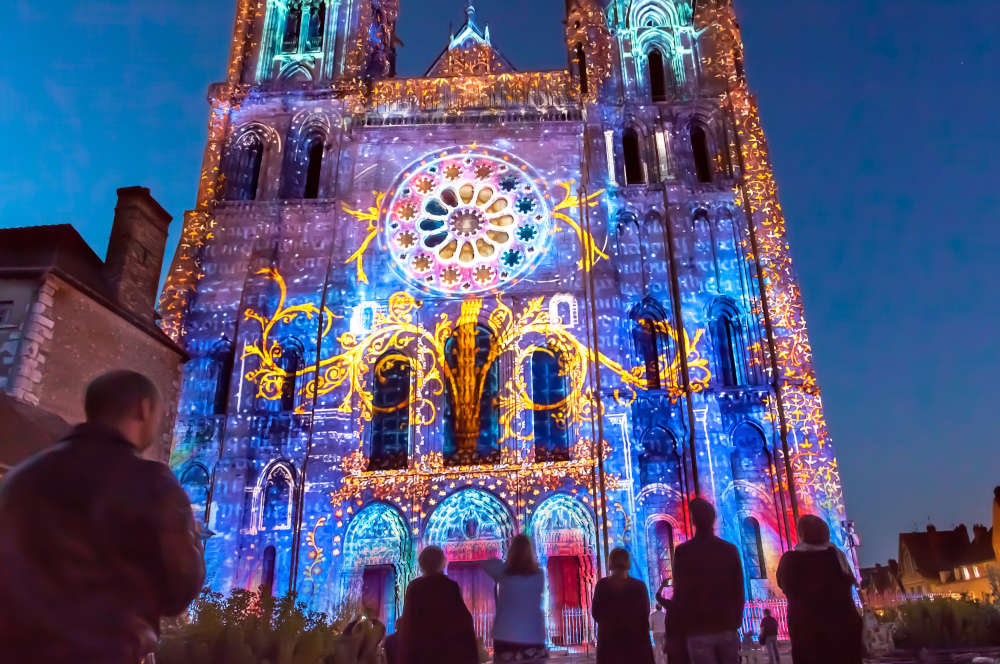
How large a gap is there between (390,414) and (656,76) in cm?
1401

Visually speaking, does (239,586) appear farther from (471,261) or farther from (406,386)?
(471,261)

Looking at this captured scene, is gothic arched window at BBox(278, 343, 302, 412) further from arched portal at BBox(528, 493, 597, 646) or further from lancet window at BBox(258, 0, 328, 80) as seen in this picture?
lancet window at BBox(258, 0, 328, 80)

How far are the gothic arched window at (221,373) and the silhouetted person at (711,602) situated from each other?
637 inches

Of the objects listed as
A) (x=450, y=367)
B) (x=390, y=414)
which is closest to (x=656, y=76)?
(x=450, y=367)

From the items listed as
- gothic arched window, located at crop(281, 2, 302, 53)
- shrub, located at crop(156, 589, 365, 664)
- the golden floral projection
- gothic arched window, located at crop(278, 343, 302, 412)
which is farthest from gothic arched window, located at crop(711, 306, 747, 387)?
gothic arched window, located at crop(281, 2, 302, 53)

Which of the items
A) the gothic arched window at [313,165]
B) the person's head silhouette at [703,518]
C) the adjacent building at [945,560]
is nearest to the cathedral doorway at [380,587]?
the gothic arched window at [313,165]

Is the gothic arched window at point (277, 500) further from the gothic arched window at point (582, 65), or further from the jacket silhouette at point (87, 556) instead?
the jacket silhouette at point (87, 556)

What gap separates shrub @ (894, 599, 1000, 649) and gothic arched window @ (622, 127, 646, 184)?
1424cm

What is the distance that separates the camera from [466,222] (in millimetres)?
20672

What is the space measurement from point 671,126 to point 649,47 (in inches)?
137

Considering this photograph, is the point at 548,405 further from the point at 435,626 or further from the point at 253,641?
the point at 435,626

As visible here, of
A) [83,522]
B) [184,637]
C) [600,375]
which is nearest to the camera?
[83,522]

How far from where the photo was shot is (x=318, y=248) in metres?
19.8

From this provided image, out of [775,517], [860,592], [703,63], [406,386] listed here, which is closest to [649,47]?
[703,63]
